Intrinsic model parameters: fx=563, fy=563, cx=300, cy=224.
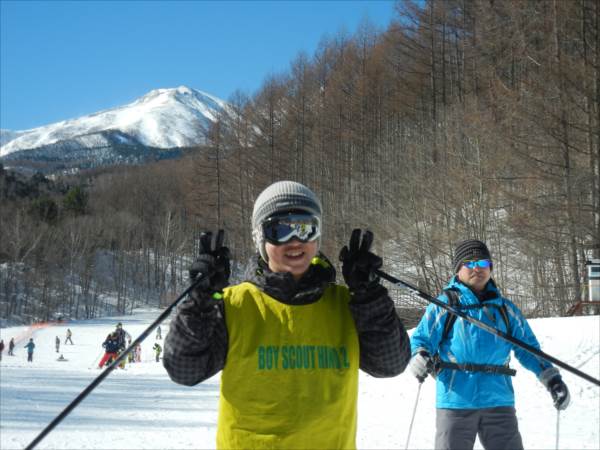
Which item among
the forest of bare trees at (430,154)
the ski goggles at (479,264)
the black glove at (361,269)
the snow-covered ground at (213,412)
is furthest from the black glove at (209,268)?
the forest of bare trees at (430,154)

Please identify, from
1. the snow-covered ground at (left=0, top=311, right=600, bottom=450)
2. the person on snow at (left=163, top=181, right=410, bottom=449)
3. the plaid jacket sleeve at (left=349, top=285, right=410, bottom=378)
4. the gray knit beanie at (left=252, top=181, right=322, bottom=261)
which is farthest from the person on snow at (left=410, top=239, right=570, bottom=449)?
the snow-covered ground at (left=0, top=311, right=600, bottom=450)

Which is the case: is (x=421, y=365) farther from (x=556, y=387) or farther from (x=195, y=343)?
(x=195, y=343)

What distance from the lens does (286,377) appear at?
69.7 inches

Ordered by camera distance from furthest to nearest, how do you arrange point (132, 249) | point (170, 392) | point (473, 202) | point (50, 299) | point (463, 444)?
point (132, 249)
point (50, 299)
point (473, 202)
point (170, 392)
point (463, 444)

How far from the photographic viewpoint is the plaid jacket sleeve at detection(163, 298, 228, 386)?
1.73m

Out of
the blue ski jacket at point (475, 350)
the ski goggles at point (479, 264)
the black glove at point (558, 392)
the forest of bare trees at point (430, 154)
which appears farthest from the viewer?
the forest of bare trees at point (430, 154)

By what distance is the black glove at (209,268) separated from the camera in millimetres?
1720

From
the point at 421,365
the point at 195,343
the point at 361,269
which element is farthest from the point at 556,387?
the point at 195,343

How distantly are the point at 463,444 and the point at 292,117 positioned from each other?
35443mm

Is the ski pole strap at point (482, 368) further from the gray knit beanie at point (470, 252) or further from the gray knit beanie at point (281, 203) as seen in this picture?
the gray knit beanie at point (281, 203)

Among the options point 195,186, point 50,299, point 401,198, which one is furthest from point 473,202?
point 50,299

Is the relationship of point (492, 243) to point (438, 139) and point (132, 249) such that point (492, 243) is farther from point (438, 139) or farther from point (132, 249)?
point (132, 249)

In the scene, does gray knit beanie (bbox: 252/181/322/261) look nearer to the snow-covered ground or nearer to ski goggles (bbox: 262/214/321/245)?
ski goggles (bbox: 262/214/321/245)

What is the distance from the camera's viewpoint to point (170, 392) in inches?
532
